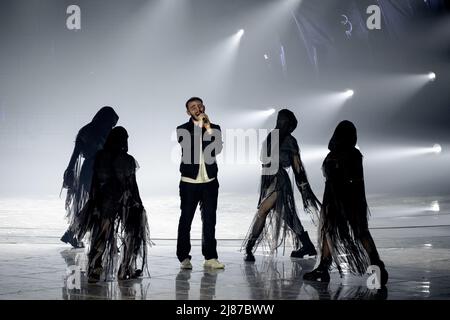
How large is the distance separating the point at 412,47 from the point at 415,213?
9.55m

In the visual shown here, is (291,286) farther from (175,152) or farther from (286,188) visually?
(175,152)

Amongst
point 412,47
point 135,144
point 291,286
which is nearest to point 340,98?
point 412,47

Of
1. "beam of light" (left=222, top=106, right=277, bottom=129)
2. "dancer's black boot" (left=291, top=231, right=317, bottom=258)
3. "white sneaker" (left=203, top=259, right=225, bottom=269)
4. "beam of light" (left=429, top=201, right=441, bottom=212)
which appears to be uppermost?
"beam of light" (left=222, top=106, right=277, bottom=129)

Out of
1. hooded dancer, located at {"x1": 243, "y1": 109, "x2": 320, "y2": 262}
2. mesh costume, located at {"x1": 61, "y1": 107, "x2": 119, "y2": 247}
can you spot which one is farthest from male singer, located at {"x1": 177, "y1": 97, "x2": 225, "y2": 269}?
mesh costume, located at {"x1": 61, "y1": 107, "x2": 119, "y2": 247}

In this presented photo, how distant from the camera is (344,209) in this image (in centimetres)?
807

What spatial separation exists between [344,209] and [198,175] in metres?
1.73

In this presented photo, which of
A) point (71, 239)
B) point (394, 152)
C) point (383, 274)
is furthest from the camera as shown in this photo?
point (394, 152)

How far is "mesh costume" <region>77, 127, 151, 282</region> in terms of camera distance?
26.9 feet

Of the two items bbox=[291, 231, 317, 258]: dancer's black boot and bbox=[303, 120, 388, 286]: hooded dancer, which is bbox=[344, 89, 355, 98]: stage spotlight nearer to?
bbox=[291, 231, 317, 258]: dancer's black boot

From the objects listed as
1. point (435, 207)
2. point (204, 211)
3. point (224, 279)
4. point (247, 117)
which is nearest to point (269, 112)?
point (247, 117)

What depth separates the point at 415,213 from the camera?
625 inches

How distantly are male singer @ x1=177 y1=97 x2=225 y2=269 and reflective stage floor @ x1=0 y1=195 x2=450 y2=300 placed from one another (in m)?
0.25

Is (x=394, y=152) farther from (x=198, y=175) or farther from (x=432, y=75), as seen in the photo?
(x=198, y=175)

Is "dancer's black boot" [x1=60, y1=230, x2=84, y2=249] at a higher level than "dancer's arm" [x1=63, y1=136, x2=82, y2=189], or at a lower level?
lower
